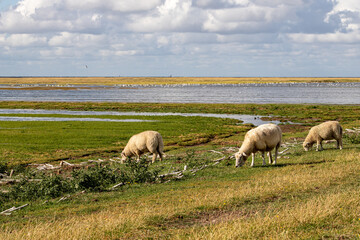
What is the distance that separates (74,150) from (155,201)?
765 inches

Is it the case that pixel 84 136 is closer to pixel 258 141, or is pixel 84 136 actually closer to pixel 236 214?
pixel 258 141

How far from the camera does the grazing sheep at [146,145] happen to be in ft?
79.3

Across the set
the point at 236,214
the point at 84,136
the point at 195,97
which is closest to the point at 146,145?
the point at 236,214

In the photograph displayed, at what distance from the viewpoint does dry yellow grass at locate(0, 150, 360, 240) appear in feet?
28.9

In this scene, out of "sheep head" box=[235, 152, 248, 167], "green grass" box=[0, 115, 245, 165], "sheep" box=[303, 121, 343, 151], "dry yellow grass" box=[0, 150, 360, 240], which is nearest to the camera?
"dry yellow grass" box=[0, 150, 360, 240]

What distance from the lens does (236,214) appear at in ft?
35.2

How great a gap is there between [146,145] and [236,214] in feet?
47.0

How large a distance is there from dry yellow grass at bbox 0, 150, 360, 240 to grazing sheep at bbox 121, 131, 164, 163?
8609mm

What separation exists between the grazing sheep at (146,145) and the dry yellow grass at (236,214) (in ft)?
28.2

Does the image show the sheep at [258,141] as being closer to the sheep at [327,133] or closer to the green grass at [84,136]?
the sheep at [327,133]

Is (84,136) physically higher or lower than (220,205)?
lower

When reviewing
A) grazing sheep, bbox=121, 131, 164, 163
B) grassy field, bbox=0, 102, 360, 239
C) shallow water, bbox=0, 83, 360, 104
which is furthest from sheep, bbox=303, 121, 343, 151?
shallow water, bbox=0, 83, 360, 104

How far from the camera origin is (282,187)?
1345 cm

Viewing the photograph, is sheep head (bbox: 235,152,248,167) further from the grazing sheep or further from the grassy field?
the grazing sheep
